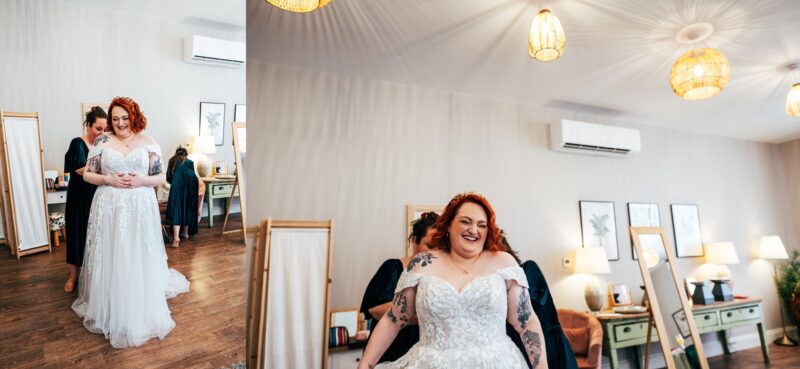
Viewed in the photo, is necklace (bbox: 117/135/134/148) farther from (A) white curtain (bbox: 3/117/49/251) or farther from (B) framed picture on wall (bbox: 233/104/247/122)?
(B) framed picture on wall (bbox: 233/104/247/122)

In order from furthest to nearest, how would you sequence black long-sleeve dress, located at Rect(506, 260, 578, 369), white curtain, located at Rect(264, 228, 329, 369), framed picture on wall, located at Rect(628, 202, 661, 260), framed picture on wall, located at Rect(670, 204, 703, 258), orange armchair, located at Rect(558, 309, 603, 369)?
framed picture on wall, located at Rect(670, 204, 703, 258) → framed picture on wall, located at Rect(628, 202, 661, 260) → orange armchair, located at Rect(558, 309, 603, 369) → white curtain, located at Rect(264, 228, 329, 369) → black long-sleeve dress, located at Rect(506, 260, 578, 369)

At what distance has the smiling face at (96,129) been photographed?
875 millimetres

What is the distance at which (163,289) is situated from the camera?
3.29ft

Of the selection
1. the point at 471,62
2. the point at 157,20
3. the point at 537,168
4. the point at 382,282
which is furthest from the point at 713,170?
the point at 157,20

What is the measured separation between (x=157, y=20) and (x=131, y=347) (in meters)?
0.75

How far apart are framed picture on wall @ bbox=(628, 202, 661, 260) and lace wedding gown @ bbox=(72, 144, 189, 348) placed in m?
4.33

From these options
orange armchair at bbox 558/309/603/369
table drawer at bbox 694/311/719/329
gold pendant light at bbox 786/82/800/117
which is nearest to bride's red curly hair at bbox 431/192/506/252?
orange armchair at bbox 558/309/603/369

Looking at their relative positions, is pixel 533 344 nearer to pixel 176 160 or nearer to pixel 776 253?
pixel 176 160

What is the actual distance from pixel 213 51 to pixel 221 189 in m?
0.35

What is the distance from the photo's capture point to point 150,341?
969 millimetres

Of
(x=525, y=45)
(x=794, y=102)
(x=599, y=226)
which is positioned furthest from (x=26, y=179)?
(x=599, y=226)

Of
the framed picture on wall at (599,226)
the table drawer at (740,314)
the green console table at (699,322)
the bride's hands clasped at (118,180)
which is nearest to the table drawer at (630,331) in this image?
the green console table at (699,322)

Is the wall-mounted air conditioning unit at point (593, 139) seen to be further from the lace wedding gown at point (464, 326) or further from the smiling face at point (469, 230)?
the lace wedding gown at point (464, 326)

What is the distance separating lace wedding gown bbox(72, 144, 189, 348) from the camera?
2.94ft
